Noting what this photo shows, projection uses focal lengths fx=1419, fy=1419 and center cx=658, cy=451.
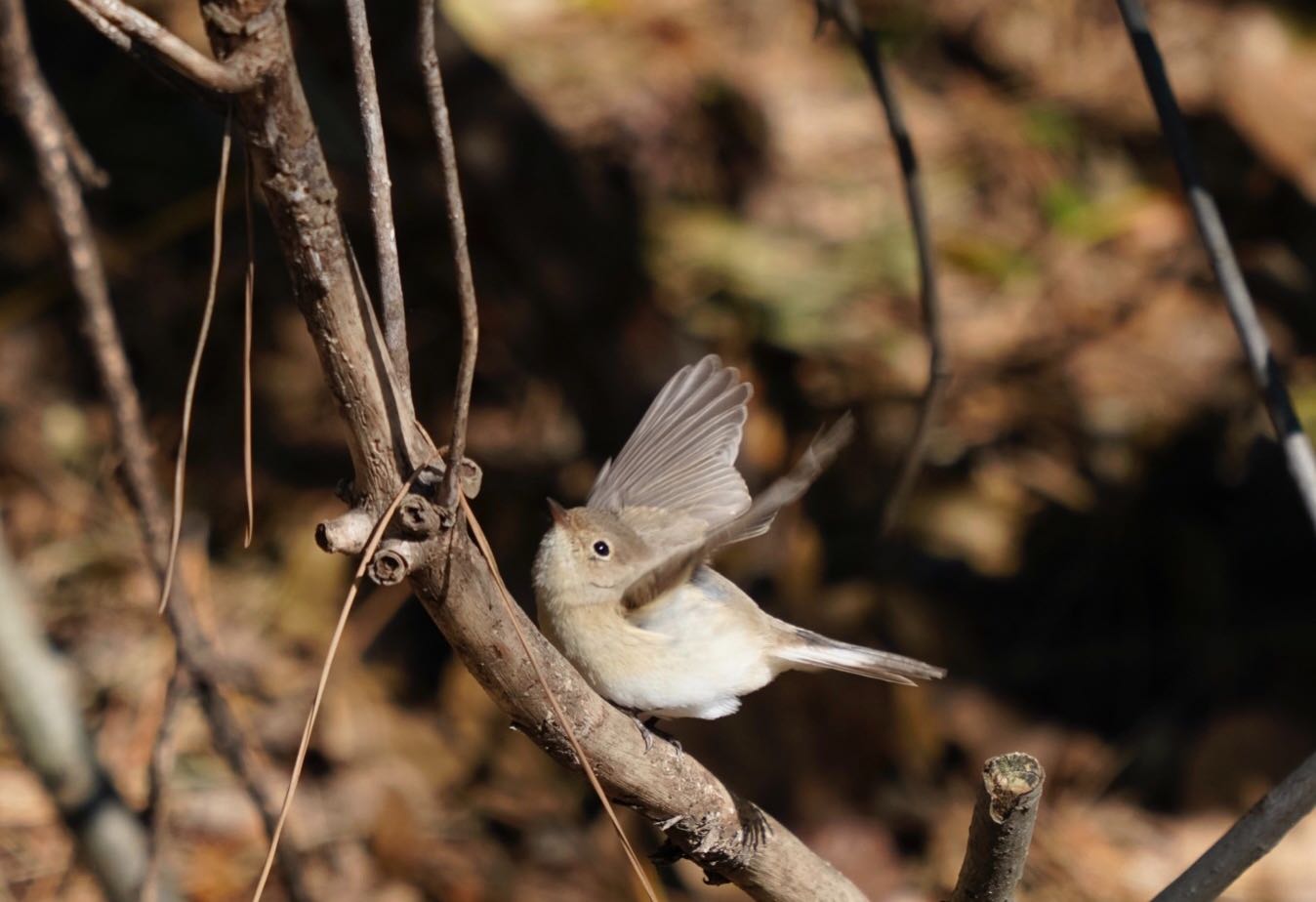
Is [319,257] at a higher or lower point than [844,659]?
higher

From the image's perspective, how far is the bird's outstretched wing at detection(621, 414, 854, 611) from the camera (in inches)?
67.9

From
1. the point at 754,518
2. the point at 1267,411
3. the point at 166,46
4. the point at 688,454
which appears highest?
the point at 166,46

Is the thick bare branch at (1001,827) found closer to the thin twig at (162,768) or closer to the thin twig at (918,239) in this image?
the thin twig at (918,239)

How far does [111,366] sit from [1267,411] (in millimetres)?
2159

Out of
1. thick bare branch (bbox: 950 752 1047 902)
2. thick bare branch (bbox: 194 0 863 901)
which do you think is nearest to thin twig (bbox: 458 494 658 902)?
thick bare branch (bbox: 194 0 863 901)

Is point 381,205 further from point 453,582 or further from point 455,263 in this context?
point 453,582

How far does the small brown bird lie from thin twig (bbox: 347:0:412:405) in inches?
36.0

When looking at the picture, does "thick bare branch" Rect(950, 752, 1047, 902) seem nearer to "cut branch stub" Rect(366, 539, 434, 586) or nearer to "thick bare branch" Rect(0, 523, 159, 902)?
"cut branch stub" Rect(366, 539, 434, 586)

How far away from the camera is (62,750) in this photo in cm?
277

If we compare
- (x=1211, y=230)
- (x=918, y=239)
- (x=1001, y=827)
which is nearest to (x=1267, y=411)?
(x=1211, y=230)

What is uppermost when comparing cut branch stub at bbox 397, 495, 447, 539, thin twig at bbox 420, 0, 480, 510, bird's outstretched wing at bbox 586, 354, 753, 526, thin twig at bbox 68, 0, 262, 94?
thin twig at bbox 68, 0, 262, 94

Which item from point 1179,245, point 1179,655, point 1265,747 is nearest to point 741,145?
point 1179,245

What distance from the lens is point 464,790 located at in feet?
15.5

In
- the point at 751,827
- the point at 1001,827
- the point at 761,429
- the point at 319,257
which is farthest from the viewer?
the point at 761,429
